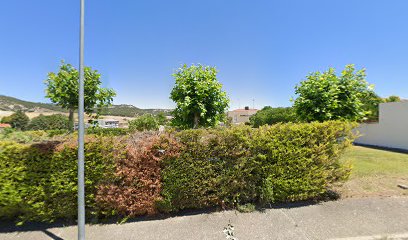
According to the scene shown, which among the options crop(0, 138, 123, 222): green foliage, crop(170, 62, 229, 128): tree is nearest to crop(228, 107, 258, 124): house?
crop(170, 62, 229, 128): tree

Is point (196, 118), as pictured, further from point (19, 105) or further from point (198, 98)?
point (19, 105)

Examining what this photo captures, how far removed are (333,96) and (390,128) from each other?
11920 mm

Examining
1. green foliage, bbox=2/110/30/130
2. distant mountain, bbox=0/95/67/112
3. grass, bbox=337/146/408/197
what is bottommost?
grass, bbox=337/146/408/197

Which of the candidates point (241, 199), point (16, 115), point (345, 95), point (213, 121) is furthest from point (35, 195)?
point (16, 115)

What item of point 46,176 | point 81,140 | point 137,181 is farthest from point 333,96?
point 46,176

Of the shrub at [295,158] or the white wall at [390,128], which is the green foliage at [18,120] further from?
the white wall at [390,128]

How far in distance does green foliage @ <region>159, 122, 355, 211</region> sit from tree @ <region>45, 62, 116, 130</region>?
4.50 m

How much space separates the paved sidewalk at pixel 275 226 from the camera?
12.5 ft

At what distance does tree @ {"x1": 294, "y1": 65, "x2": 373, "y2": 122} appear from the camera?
6.52 meters

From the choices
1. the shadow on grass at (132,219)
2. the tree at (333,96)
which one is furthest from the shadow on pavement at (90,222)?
the tree at (333,96)

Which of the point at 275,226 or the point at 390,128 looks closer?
the point at 275,226

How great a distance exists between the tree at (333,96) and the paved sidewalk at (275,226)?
288cm

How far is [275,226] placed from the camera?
13.4 feet

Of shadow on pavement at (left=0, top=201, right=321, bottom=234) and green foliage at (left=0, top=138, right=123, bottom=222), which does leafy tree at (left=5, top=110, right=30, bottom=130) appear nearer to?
shadow on pavement at (left=0, top=201, right=321, bottom=234)
